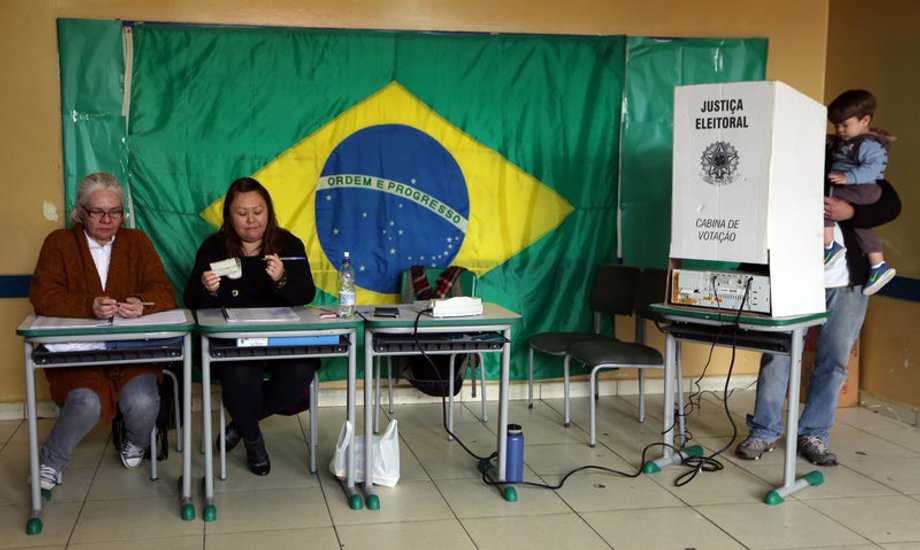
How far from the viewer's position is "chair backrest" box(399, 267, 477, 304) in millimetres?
4621

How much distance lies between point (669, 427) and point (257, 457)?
1.77 m

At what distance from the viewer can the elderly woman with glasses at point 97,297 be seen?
133 inches

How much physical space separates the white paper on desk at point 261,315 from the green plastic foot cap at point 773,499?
193 centimetres

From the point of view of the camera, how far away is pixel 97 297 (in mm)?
3340

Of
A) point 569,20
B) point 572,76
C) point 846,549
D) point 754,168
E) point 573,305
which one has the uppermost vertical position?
point 569,20

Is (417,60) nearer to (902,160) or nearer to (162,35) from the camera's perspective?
(162,35)

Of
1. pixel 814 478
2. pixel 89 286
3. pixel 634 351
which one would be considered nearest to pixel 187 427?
pixel 89 286

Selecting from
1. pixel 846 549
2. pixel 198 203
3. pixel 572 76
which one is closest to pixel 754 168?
pixel 846 549

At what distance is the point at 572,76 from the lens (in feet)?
16.2

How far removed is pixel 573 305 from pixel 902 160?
6.20 feet

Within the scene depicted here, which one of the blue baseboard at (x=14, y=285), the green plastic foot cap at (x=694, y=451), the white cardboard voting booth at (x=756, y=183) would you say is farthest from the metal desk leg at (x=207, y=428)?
the green plastic foot cap at (x=694, y=451)

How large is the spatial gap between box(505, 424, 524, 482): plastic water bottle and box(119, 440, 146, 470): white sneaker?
5.08 feet

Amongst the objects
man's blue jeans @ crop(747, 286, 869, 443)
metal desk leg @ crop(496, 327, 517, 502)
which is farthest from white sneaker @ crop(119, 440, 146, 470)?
man's blue jeans @ crop(747, 286, 869, 443)

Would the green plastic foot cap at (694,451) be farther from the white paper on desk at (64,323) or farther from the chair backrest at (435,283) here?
the white paper on desk at (64,323)
